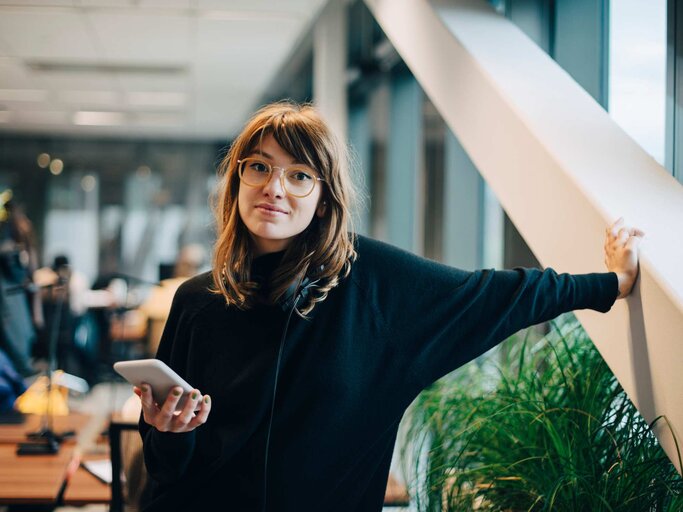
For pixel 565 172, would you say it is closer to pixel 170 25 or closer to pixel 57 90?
pixel 170 25

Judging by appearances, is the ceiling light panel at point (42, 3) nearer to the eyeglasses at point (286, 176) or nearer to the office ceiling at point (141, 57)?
the office ceiling at point (141, 57)

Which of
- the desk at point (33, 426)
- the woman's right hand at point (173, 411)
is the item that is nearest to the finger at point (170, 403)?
the woman's right hand at point (173, 411)

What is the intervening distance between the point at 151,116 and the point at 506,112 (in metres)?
7.60

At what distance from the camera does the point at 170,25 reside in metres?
5.14

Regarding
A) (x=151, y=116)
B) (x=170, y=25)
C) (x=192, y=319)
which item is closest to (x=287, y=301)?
(x=192, y=319)

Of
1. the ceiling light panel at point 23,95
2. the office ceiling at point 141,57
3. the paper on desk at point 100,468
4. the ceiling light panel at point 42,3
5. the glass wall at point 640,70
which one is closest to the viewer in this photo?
the glass wall at point 640,70

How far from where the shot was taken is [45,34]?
17.5 feet

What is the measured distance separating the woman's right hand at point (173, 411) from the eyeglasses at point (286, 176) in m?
0.43

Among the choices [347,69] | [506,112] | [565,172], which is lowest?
[565,172]

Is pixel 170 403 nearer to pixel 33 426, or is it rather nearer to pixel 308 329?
pixel 308 329

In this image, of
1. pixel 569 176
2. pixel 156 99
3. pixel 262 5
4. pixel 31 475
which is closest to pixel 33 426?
pixel 31 475

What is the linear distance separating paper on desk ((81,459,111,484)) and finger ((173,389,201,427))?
44.5 inches

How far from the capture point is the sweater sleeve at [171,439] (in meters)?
1.41

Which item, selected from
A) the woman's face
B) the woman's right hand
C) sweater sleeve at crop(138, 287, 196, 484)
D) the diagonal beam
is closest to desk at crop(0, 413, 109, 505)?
sweater sleeve at crop(138, 287, 196, 484)
